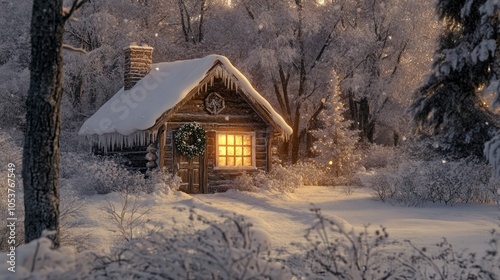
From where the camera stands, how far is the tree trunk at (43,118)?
7.38 m

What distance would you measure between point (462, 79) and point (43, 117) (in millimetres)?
13709

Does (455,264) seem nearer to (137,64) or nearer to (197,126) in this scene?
(197,126)

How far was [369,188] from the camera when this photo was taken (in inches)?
993

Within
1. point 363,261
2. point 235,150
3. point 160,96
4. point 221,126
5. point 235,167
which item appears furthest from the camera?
point 235,150

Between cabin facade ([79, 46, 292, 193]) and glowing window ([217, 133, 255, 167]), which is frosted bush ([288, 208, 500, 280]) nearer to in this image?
cabin facade ([79, 46, 292, 193])

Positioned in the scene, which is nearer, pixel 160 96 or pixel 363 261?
pixel 363 261

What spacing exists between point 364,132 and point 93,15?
53.8ft

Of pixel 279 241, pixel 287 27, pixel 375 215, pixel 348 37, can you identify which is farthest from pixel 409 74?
pixel 279 241

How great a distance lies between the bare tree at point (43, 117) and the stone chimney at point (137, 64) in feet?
53.7

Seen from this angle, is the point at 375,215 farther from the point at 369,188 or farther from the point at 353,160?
the point at 353,160

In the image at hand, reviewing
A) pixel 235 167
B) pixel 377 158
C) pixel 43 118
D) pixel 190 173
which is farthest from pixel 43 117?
pixel 377 158

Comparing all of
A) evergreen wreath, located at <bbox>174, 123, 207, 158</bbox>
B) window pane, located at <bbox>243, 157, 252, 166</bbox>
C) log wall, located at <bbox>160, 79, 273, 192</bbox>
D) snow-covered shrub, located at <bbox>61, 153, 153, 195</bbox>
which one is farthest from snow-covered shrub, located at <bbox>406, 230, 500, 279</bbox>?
window pane, located at <bbox>243, 157, 252, 166</bbox>

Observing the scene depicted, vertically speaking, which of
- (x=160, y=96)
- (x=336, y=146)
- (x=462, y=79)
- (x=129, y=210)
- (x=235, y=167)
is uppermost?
(x=462, y=79)

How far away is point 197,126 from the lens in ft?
69.5
